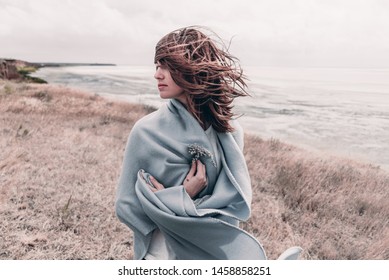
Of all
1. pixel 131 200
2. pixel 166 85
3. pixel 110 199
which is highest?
pixel 166 85

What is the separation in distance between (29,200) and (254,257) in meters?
2.87

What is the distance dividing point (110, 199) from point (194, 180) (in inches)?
109

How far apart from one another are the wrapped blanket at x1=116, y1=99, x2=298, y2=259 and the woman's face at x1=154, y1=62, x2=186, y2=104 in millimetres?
41

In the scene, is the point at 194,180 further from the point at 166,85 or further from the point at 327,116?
the point at 327,116

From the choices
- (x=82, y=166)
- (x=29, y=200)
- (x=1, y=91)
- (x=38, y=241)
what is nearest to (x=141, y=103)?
(x=1, y=91)

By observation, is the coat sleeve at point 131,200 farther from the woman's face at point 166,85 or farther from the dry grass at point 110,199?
the dry grass at point 110,199

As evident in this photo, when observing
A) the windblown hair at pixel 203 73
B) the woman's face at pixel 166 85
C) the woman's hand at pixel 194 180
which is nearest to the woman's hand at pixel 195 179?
the woman's hand at pixel 194 180

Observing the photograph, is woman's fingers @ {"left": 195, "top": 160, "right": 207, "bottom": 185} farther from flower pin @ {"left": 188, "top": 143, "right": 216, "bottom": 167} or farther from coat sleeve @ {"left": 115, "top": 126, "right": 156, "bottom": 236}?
coat sleeve @ {"left": 115, "top": 126, "right": 156, "bottom": 236}

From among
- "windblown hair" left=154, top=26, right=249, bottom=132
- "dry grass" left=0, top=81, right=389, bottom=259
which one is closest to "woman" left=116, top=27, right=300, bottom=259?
"windblown hair" left=154, top=26, right=249, bottom=132

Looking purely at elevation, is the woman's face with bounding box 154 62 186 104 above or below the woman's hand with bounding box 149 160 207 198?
above

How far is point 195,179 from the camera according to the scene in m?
1.72

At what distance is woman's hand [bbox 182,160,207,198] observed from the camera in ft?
5.65

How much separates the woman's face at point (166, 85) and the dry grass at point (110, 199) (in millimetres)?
2011

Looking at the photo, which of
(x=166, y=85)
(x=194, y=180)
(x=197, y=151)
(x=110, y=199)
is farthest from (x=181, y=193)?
(x=110, y=199)
